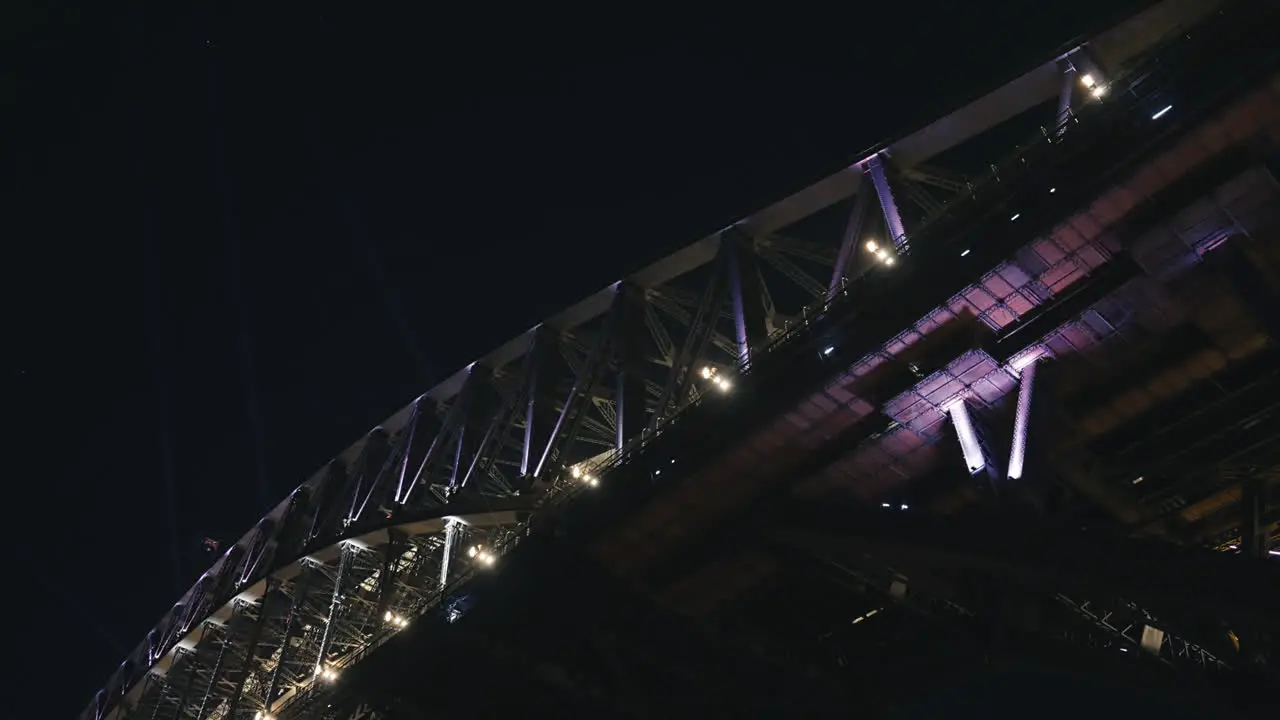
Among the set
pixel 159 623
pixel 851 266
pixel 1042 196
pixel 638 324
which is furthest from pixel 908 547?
pixel 159 623

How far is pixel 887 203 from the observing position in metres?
26.6

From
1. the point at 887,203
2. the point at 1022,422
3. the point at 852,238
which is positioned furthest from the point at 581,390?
the point at 1022,422

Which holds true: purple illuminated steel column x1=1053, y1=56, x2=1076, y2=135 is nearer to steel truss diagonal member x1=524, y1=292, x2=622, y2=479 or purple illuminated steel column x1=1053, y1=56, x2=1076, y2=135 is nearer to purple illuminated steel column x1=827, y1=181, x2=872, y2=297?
purple illuminated steel column x1=827, y1=181, x2=872, y2=297

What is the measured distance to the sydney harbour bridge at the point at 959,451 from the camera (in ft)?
59.6

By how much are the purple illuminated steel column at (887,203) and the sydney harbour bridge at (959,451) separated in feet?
0.28

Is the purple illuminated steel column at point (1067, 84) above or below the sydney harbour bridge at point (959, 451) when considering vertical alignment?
above

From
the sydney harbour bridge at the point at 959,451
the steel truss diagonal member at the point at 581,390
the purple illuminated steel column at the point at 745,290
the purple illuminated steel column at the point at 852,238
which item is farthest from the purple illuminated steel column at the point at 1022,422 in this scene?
the steel truss diagonal member at the point at 581,390

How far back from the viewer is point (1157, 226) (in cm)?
1895

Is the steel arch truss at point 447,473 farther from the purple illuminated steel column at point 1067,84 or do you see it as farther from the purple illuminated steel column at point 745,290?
the purple illuminated steel column at point 1067,84

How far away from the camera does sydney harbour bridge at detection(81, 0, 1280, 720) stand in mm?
18172

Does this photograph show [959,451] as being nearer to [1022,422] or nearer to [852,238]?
[1022,422]

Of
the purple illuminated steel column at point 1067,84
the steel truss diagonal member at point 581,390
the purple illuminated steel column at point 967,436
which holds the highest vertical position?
the purple illuminated steel column at point 1067,84

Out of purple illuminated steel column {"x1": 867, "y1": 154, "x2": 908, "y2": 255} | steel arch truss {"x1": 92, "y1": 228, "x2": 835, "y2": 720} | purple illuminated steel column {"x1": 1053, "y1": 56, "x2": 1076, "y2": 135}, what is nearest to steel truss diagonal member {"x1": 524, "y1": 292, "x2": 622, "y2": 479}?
steel arch truss {"x1": 92, "y1": 228, "x2": 835, "y2": 720}

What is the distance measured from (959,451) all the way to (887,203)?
721 cm
